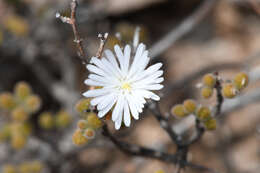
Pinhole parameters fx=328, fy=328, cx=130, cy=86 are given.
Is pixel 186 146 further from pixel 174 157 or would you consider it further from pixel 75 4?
pixel 75 4

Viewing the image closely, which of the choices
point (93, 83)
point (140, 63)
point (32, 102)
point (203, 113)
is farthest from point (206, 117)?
point (32, 102)

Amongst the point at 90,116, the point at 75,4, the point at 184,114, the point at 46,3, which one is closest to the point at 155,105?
the point at 184,114

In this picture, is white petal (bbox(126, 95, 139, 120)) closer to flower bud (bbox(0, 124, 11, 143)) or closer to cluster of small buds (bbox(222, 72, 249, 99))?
cluster of small buds (bbox(222, 72, 249, 99))

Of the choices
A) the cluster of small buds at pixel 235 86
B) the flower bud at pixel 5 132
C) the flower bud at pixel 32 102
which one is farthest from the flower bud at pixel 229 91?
the flower bud at pixel 5 132

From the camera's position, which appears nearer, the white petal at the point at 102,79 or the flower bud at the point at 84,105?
the white petal at the point at 102,79

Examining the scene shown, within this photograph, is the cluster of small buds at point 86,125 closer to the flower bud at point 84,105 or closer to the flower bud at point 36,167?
the flower bud at point 84,105

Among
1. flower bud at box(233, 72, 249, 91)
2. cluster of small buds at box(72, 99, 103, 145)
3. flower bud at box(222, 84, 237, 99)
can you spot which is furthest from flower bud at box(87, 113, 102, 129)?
flower bud at box(233, 72, 249, 91)
